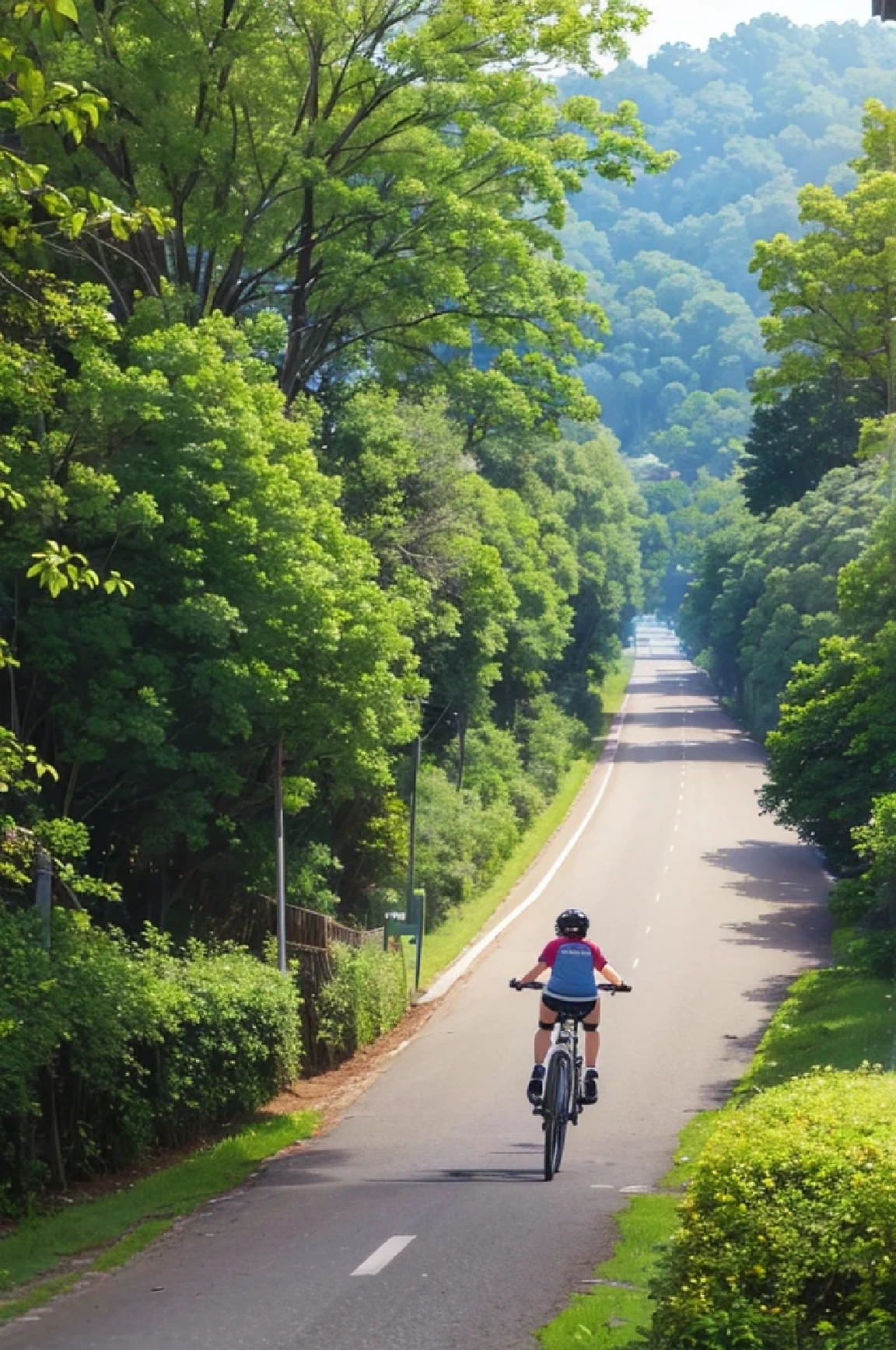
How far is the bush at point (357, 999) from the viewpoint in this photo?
28469 mm

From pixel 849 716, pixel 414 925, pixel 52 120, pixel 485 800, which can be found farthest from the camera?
pixel 485 800

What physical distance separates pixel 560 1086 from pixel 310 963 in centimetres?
1326

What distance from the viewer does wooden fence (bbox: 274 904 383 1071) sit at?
27844 mm

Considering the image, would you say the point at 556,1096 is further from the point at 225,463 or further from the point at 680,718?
the point at 680,718

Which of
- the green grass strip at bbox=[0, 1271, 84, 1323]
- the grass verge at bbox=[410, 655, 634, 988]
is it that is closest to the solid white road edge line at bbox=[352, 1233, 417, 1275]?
the green grass strip at bbox=[0, 1271, 84, 1323]

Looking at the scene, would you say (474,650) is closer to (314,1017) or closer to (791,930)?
(791,930)

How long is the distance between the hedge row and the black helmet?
438cm

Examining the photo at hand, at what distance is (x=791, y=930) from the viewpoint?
45.2 metres

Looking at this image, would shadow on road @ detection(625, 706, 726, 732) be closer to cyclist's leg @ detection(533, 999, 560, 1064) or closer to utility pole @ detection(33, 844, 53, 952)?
utility pole @ detection(33, 844, 53, 952)

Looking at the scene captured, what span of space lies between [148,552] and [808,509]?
4676 cm

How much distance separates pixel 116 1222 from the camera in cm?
1514

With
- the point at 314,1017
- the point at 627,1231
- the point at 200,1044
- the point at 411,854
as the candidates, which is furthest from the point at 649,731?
the point at 627,1231

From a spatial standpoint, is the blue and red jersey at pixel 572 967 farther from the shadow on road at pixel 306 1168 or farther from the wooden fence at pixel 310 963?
the wooden fence at pixel 310 963

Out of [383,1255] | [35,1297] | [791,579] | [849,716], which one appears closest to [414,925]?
[849,716]
